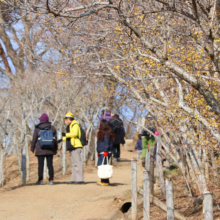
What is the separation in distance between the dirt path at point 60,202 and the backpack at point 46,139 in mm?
1040

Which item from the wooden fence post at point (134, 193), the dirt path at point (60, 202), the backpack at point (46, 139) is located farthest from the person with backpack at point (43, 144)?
the wooden fence post at point (134, 193)

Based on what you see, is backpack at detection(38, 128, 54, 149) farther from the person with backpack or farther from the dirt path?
the dirt path

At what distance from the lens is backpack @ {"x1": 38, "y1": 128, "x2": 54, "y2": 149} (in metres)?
9.95

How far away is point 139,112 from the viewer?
9.56 meters

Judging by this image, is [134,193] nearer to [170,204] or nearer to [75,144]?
[170,204]

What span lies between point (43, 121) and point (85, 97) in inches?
255

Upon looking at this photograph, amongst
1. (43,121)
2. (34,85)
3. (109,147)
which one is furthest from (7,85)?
(109,147)

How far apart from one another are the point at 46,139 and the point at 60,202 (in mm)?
2266

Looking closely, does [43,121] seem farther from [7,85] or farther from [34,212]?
[7,85]

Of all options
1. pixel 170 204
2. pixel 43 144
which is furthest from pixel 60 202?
pixel 170 204

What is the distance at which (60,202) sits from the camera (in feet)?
26.8

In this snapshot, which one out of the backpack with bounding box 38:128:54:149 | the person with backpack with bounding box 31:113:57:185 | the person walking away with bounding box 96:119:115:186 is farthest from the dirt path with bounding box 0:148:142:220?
the backpack with bounding box 38:128:54:149

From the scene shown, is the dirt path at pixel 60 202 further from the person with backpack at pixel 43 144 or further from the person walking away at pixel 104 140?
the person walking away at pixel 104 140

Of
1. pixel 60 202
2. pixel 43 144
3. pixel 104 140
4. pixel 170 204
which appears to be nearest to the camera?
pixel 170 204
